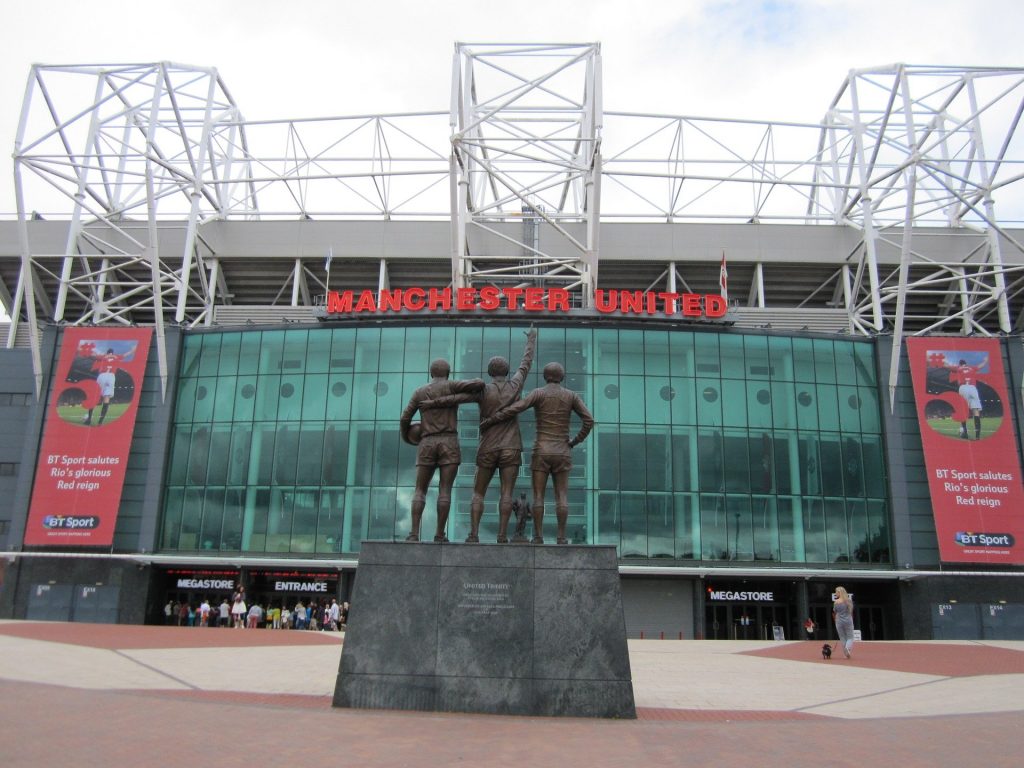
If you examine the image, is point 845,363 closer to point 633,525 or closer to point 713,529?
point 713,529

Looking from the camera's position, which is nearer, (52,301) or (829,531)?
(829,531)

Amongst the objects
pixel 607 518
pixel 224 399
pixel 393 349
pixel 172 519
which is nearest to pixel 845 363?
pixel 607 518

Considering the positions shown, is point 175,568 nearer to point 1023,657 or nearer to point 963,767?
point 1023,657

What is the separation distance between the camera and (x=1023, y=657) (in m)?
24.7

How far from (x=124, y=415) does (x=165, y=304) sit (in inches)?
552

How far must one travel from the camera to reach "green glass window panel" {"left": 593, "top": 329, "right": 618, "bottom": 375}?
4100 centimetres

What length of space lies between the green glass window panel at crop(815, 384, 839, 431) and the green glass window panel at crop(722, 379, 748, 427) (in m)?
3.70

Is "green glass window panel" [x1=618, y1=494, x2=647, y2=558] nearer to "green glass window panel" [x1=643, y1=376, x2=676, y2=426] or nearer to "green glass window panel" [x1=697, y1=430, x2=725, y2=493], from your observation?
"green glass window panel" [x1=697, y1=430, x2=725, y2=493]

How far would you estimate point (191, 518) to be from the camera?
1612 inches

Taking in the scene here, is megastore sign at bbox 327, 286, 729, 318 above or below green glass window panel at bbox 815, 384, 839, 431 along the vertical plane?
above

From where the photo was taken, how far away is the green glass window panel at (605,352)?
4100 centimetres

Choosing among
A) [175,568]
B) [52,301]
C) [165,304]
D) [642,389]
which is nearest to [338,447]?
[175,568]

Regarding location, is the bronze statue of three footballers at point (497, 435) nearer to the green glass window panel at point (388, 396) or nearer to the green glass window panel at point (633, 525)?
the green glass window panel at point (633, 525)

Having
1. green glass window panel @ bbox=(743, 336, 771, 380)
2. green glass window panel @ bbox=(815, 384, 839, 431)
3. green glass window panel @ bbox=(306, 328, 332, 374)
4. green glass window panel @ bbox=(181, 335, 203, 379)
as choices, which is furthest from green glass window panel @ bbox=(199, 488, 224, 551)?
green glass window panel @ bbox=(815, 384, 839, 431)
